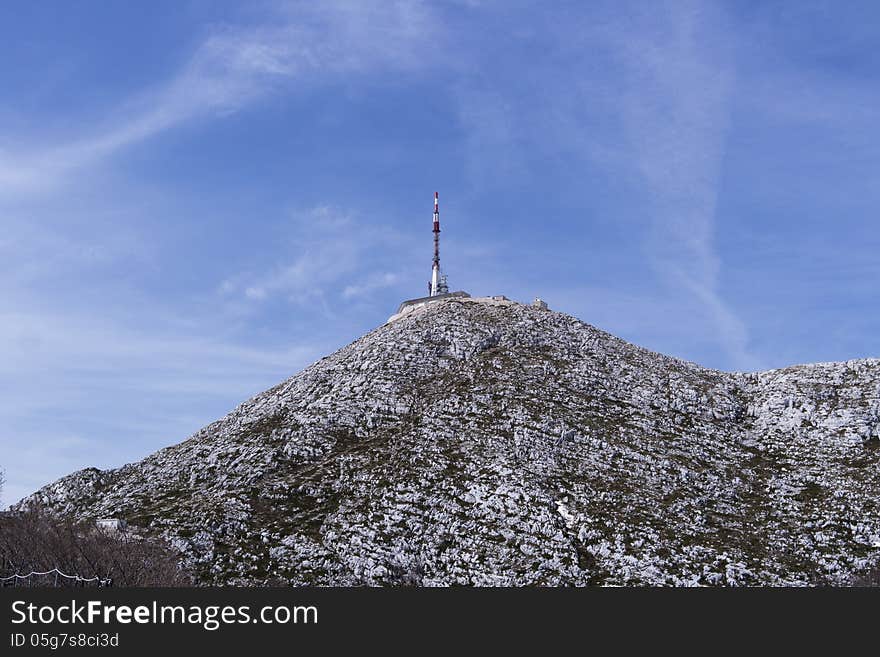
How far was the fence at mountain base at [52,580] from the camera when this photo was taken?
5828cm

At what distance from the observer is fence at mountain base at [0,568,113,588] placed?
191 ft

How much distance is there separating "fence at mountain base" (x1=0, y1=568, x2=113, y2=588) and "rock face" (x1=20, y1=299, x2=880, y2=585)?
10.2m

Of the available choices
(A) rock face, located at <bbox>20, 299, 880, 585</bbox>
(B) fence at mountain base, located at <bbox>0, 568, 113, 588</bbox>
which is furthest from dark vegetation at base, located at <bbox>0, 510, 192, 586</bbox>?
(A) rock face, located at <bbox>20, 299, 880, 585</bbox>

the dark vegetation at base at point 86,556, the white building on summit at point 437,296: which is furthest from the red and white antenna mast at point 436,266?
the dark vegetation at base at point 86,556

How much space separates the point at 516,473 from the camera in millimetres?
79812

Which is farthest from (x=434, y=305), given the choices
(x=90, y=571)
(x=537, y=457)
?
(x=90, y=571)

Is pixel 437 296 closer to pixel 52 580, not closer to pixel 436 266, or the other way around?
pixel 436 266

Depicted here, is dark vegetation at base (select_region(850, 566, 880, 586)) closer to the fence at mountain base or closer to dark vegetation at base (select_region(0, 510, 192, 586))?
dark vegetation at base (select_region(0, 510, 192, 586))

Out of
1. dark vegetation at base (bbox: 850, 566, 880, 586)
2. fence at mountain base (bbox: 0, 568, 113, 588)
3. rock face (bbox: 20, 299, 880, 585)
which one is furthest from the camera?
rock face (bbox: 20, 299, 880, 585)

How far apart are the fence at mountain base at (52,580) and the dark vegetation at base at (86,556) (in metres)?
0.07

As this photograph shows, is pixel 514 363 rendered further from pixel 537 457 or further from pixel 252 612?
pixel 252 612

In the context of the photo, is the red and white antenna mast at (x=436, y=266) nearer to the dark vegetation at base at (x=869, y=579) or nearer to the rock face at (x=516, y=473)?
the rock face at (x=516, y=473)

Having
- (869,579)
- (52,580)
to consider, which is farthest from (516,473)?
(52,580)

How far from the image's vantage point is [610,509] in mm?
76500
